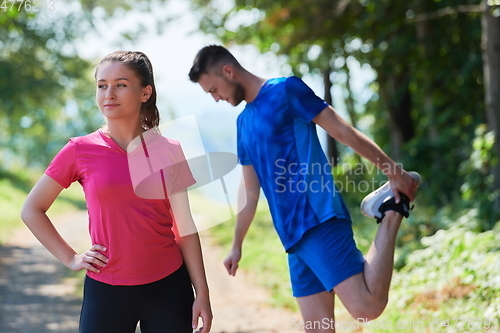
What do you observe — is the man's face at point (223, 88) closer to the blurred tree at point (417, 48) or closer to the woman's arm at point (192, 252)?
the woman's arm at point (192, 252)

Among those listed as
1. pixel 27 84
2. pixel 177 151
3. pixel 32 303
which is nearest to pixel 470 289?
pixel 177 151

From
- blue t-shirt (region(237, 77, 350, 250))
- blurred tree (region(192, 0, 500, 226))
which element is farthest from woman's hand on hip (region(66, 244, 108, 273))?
blurred tree (region(192, 0, 500, 226))

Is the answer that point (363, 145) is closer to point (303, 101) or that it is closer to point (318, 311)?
point (303, 101)

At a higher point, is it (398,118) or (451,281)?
(398,118)

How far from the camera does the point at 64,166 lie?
2.44m

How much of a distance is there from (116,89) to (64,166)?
Result: 0.40 meters

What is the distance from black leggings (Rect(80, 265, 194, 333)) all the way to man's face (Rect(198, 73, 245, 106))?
46.0 inches

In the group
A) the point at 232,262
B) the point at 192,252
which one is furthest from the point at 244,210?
the point at 192,252

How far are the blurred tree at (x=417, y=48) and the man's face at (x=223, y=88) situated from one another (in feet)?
19.7

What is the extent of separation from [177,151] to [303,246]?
Result: 1.02 meters

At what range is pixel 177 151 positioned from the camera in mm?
2633

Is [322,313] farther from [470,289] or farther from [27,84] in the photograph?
[27,84]

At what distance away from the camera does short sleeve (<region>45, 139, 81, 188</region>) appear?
243 cm

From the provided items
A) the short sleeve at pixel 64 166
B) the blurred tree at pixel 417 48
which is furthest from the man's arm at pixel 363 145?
the blurred tree at pixel 417 48
